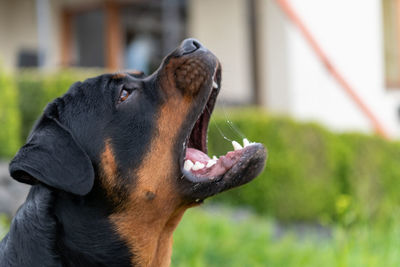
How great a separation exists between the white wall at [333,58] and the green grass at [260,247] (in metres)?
3.90

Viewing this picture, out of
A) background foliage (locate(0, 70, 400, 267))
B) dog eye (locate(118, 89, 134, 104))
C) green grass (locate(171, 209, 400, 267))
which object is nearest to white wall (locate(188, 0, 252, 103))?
background foliage (locate(0, 70, 400, 267))

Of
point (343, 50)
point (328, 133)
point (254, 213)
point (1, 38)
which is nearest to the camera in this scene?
point (254, 213)

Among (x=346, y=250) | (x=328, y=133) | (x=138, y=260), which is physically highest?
(x=138, y=260)

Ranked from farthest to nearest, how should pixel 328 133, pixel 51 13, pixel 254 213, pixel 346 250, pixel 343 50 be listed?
pixel 51 13, pixel 343 50, pixel 328 133, pixel 254 213, pixel 346 250

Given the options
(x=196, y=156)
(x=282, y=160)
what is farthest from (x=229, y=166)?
(x=282, y=160)

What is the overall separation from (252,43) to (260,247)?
4.69 metres

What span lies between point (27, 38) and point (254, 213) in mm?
9540

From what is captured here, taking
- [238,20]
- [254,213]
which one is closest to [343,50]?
[238,20]

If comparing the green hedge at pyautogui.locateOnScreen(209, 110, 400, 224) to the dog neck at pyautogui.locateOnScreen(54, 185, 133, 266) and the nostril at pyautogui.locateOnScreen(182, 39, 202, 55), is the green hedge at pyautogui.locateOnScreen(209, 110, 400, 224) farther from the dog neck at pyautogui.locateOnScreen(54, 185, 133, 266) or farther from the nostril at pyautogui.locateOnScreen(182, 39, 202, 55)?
the dog neck at pyautogui.locateOnScreen(54, 185, 133, 266)

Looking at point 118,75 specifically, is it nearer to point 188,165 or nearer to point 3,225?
point 188,165

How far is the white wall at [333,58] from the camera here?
374 inches

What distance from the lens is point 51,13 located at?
530 inches

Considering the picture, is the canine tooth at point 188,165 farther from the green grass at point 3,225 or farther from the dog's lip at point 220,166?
the green grass at point 3,225

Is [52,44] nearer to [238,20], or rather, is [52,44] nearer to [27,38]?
[27,38]
